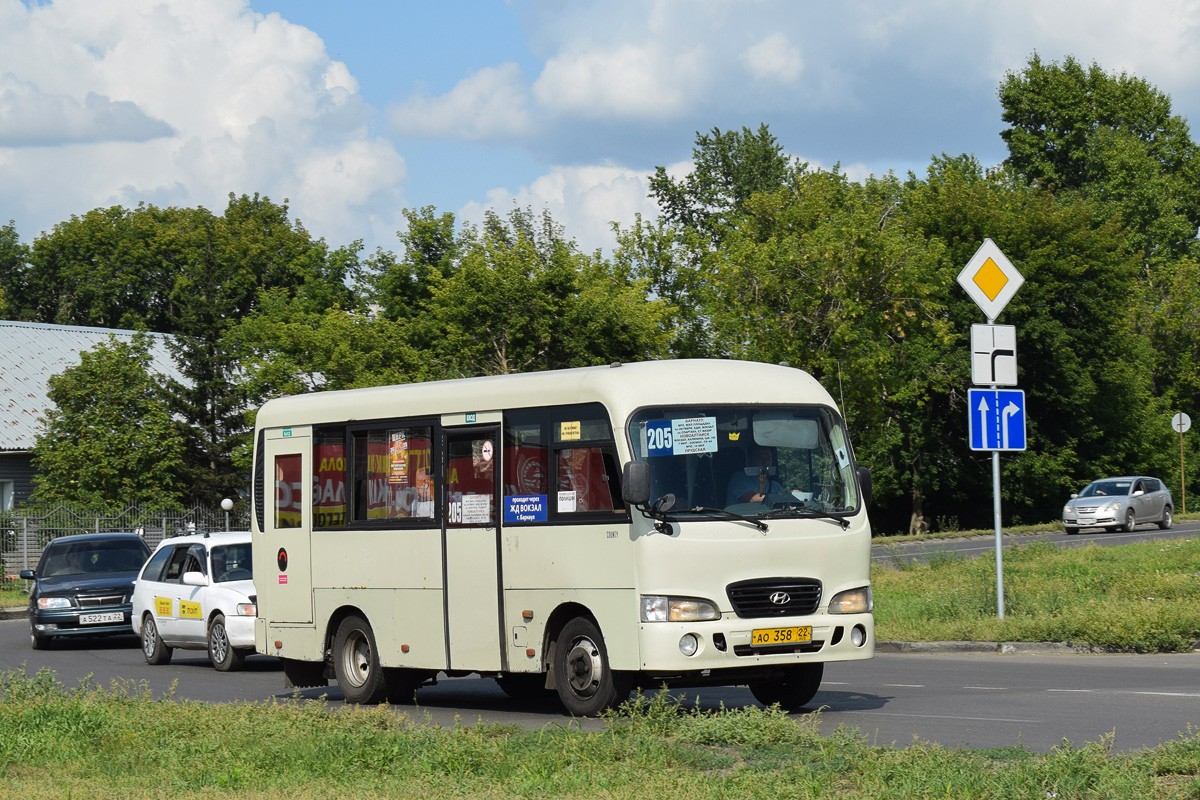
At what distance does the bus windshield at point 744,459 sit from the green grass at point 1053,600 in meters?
6.11

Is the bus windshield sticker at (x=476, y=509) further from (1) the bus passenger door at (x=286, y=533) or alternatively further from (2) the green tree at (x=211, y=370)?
(2) the green tree at (x=211, y=370)

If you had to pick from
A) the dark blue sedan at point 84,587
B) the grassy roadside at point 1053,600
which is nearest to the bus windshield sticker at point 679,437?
the grassy roadside at point 1053,600

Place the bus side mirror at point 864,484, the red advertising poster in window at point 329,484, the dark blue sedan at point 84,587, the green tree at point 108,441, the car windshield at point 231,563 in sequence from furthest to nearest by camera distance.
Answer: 1. the green tree at point 108,441
2. the dark blue sedan at point 84,587
3. the car windshield at point 231,563
4. the red advertising poster in window at point 329,484
5. the bus side mirror at point 864,484

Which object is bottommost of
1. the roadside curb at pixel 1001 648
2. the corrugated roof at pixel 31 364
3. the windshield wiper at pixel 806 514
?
the roadside curb at pixel 1001 648

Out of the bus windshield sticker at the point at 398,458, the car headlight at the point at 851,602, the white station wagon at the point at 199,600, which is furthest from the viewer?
the white station wagon at the point at 199,600

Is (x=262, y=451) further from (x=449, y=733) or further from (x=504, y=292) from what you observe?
(x=504, y=292)

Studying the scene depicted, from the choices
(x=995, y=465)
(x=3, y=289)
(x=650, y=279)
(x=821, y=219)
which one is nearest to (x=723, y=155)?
(x=650, y=279)

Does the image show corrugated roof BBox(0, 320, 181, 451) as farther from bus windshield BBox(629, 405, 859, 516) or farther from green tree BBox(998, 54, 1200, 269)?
green tree BBox(998, 54, 1200, 269)

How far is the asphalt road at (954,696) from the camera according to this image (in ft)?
34.8

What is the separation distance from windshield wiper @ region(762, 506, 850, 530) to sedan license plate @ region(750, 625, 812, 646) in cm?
89

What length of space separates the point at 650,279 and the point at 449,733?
169 feet

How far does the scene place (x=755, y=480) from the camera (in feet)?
40.1

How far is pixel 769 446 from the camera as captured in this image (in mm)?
12438

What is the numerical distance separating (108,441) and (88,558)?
56.3 ft
